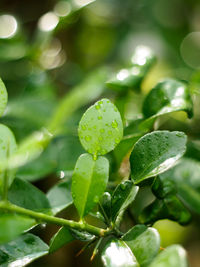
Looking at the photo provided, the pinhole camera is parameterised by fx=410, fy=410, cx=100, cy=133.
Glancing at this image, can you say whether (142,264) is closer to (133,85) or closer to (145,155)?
(145,155)

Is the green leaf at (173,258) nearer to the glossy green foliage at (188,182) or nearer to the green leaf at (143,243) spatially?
the green leaf at (143,243)

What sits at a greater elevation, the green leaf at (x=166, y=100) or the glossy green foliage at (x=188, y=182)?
the green leaf at (x=166, y=100)

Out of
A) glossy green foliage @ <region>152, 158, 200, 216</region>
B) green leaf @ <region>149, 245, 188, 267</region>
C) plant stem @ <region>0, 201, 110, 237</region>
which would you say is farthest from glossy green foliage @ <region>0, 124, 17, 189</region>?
glossy green foliage @ <region>152, 158, 200, 216</region>

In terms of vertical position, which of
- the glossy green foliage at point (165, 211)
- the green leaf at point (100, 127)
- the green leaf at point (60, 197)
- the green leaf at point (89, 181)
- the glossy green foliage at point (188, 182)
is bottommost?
the glossy green foliage at point (188, 182)

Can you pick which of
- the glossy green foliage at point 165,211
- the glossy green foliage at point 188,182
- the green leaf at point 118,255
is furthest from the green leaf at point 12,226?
the glossy green foliage at point 188,182

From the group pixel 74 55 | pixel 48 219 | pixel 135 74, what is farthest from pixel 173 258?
pixel 74 55

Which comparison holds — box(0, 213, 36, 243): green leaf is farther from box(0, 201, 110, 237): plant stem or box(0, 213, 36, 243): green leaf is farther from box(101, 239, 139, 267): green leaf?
box(101, 239, 139, 267): green leaf

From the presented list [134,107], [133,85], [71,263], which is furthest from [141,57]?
[71,263]

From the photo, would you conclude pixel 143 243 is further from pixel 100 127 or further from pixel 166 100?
pixel 166 100
